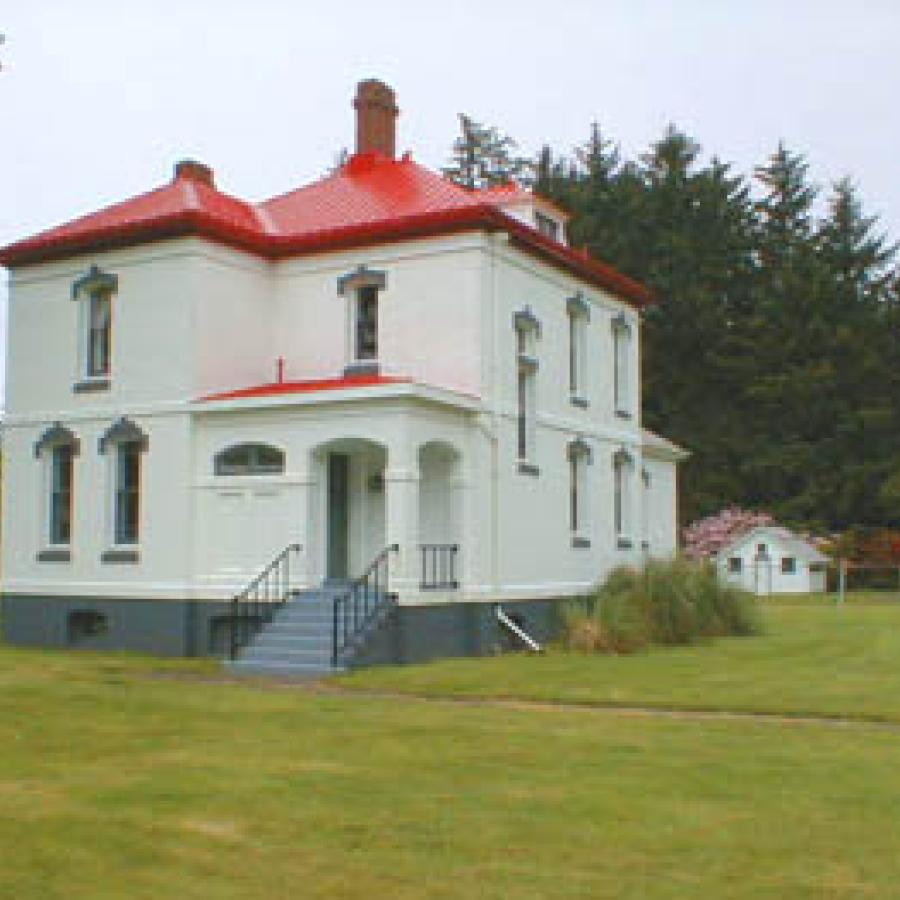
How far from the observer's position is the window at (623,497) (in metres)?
27.0

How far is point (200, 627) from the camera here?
68.6 ft

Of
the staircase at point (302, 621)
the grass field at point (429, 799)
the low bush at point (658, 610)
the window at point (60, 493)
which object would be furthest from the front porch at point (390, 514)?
the window at point (60, 493)

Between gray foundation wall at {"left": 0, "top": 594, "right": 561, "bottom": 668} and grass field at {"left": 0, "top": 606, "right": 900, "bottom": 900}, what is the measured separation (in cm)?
408

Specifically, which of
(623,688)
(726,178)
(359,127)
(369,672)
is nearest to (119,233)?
(359,127)

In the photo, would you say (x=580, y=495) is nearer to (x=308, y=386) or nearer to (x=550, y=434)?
(x=550, y=434)

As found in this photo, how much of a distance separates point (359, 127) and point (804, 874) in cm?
2198

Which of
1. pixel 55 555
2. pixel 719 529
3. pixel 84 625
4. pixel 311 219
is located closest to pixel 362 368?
pixel 311 219

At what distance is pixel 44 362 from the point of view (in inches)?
919

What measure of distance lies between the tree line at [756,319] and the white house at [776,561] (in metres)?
3.64

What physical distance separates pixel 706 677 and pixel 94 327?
12.6 meters

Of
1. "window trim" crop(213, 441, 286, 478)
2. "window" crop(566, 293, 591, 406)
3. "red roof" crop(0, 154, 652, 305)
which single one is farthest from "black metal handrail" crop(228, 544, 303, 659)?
"window" crop(566, 293, 591, 406)

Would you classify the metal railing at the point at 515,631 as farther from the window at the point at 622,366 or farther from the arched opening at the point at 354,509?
the window at the point at 622,366

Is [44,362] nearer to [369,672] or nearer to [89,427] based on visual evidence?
[89,427]

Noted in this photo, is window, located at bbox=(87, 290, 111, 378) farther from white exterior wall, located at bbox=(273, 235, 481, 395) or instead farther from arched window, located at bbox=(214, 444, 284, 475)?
arched window, located at bbox=(214, 444, 284, 475)
